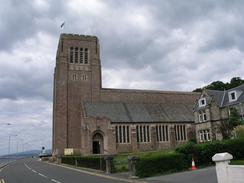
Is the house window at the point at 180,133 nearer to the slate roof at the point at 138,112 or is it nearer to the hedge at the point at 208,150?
the slate roof at the point at 138,112

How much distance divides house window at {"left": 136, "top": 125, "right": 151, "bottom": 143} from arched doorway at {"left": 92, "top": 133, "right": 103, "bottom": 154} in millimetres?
7665

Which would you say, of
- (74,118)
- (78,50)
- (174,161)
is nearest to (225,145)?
(174,161)

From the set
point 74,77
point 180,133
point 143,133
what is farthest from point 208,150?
point 74,77

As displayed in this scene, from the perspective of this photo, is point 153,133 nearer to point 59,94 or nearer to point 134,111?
point 134,111

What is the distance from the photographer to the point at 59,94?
186ft

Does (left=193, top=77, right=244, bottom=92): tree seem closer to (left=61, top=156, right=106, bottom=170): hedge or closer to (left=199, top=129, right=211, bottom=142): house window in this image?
(left=199, top=129, right=211, bottom=142): house window

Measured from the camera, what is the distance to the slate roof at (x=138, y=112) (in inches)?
2138

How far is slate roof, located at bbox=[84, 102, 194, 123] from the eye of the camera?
5431 cm

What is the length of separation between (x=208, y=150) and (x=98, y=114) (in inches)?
1324

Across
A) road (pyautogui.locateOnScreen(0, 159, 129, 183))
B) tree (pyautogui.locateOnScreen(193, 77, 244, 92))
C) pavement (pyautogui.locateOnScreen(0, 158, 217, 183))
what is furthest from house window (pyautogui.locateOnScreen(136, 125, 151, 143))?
pavement (pyautogui.locateOnScreen(0, 158, 217, 183))

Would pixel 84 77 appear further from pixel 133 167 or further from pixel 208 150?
pixel 133 167

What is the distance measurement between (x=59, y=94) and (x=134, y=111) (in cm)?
Answer: 1622

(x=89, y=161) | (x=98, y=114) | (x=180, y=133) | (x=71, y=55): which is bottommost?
(x=89, y=161)

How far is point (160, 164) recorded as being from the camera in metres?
20.2
